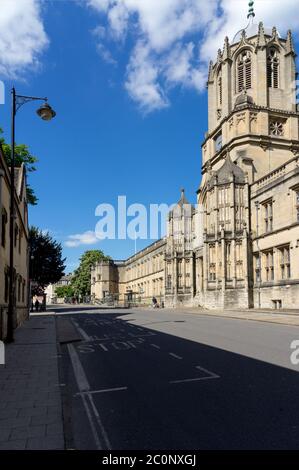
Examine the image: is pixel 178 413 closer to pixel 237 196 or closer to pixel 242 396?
pixel 242 396

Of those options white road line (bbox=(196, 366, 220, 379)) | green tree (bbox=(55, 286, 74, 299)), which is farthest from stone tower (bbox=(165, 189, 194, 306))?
green tree (bbox=(55, 286, 74, 299))

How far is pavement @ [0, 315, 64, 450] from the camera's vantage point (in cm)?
536

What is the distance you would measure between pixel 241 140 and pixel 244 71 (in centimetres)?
887

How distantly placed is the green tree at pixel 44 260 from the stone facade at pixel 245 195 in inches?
579

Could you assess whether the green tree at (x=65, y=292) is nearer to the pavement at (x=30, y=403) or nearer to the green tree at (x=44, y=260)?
the green tree at (x=44, y=260)

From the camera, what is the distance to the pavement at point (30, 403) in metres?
5.36

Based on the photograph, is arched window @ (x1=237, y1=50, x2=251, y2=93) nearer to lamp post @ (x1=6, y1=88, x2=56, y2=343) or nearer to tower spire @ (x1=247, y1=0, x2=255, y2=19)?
tower spire @ (x1=247, y1=0, x2=255, y2=19)

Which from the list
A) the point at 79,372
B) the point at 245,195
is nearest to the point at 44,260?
the point at 245,195

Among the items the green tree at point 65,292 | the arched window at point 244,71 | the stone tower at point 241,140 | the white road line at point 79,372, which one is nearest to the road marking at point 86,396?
the white road line at point 79,372

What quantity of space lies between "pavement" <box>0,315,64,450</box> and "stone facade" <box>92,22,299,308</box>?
2581 cm

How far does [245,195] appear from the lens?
4219cm

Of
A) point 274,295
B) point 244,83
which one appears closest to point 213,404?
point 274,295

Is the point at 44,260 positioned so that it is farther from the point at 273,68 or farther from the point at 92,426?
the point at 92,426

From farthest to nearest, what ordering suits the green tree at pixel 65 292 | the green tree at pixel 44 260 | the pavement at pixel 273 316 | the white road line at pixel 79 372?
the green tree at pixel 65 292 → the green tree at pixel 44 260 → the pavement at pixel 273 316 → the white road line at pixel 79 372
